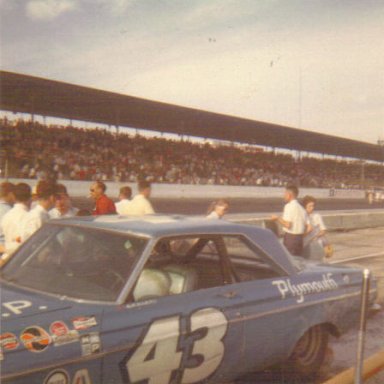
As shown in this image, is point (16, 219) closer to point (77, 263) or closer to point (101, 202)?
point (77, 263)

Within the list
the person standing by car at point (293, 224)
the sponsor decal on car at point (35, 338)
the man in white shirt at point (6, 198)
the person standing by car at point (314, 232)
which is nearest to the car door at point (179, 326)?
the sponsor decal on car at point (35, 338)

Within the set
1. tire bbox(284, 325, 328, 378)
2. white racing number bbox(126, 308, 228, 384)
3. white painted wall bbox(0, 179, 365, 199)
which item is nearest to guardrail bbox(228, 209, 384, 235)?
white painted wall bbox(0, 179, 365, 199)

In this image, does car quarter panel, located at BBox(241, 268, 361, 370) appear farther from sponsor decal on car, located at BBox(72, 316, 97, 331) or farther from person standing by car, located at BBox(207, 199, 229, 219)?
person standing by car, located at BBox(207, 199, 229, 219)

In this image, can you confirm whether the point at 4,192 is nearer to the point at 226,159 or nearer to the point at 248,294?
the point at 248,294

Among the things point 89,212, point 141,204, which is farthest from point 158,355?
point 141,204

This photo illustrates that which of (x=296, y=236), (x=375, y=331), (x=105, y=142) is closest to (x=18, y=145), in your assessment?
(x=105, y=142)

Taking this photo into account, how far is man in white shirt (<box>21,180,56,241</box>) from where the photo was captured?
5109mm

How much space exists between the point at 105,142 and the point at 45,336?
97.0 ft

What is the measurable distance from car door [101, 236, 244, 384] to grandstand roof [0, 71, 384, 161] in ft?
65.1

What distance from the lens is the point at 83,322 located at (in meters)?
3.13

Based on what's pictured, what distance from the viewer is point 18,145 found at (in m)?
24.6

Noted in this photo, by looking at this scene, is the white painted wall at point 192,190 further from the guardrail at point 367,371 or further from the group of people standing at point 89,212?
the guardrail at point 367,371

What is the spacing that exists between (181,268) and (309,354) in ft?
4.86

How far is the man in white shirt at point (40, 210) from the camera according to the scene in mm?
5109
